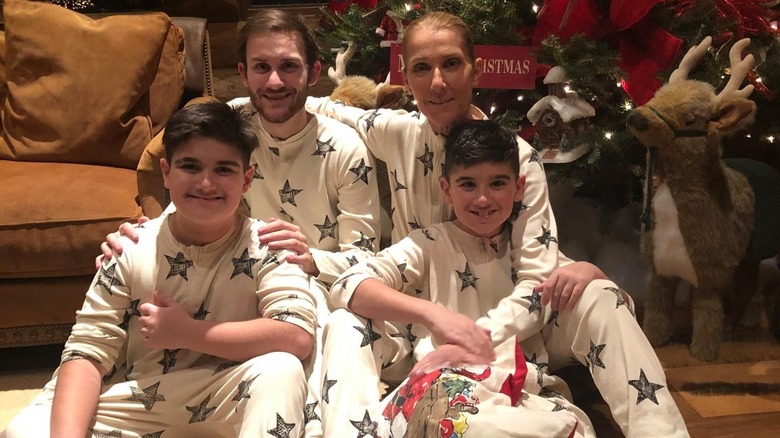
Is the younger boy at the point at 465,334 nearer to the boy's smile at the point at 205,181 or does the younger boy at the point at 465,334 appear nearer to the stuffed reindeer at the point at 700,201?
the boy's smile at the point at 205,181

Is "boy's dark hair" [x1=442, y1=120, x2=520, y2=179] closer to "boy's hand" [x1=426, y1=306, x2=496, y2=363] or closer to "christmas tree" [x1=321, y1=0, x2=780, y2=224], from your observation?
"boy's hand" [x1=426, y1=306, x2=496, y2=363]

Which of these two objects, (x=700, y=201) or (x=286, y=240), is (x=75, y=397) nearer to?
(x=286, y=240)

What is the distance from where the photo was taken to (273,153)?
189cm

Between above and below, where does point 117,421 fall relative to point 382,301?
below

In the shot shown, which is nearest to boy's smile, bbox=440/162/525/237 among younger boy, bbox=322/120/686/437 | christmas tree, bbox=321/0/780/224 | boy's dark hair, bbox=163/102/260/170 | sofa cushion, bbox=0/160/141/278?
younger boy, bbox=322/120/686/437

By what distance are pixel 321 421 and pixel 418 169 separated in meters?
0.66

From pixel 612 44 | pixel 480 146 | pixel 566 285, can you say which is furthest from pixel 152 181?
pixel 612 44

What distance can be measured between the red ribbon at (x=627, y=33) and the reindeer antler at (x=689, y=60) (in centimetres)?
12

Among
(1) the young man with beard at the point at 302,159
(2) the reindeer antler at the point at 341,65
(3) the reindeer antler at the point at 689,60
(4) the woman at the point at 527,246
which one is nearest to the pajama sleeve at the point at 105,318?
(1) the young man with beard at the point at 302,159

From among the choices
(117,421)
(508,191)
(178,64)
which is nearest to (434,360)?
(508,191)

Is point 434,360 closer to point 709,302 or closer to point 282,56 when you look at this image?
point 282,56

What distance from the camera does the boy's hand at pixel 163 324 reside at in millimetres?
1433

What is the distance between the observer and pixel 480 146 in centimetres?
161

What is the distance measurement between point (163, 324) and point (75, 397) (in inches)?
8.3
